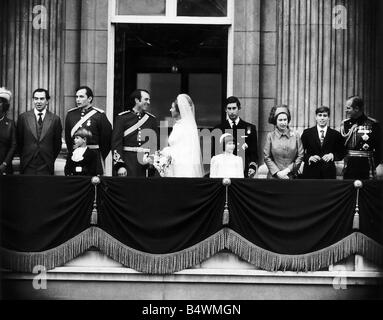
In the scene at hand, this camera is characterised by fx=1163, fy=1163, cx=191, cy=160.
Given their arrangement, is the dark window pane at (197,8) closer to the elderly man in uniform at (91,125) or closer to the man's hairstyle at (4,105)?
the elderly man in uniform at (91,125)

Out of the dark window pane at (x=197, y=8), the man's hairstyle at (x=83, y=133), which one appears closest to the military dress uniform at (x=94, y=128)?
the man's hairstyle at (x=83, y=133)

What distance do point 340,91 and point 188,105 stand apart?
3412mm

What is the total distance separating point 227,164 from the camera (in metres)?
16.2

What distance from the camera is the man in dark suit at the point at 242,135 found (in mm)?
16531

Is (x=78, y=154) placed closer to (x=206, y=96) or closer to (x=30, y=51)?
(x=30, y=51)

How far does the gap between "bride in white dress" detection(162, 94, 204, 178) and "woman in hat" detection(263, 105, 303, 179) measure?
3.29 ft

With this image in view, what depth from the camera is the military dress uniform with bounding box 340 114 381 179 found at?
16250 mm

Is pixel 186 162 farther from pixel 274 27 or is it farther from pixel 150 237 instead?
pixel 274 27

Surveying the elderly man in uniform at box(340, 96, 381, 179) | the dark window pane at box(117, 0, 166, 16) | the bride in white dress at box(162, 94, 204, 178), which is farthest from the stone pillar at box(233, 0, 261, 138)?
the elderly man in uniform at box(340, 96, 381, 179)

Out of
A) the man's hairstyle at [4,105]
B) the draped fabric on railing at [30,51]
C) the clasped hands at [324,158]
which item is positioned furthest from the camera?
the draped fabric on railing at [30,51]

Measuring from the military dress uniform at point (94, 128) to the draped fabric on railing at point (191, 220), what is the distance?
1.53m

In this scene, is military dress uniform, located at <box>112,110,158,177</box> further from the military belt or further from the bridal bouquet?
the bridal bouquet

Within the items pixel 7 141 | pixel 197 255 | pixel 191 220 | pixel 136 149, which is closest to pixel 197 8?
pixel 136 149

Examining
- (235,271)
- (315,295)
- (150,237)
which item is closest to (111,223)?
(150,237)
